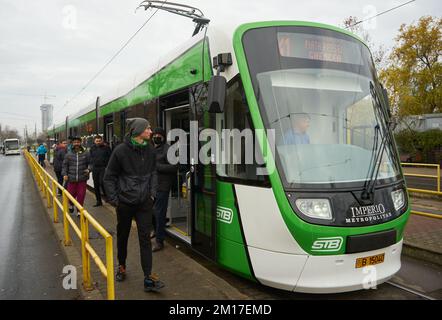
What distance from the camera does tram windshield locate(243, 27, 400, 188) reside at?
13.2ft

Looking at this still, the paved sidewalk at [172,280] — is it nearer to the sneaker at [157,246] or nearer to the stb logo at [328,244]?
the sneaker at [157,246]

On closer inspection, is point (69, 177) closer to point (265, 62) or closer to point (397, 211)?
point (265, 62)

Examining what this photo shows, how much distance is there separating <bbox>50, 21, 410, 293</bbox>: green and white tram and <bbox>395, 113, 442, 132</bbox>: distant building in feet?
88.3

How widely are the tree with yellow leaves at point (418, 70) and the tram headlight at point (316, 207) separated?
31545mm

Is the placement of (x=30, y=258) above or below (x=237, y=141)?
below

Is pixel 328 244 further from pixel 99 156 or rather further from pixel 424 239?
pixel 99 156

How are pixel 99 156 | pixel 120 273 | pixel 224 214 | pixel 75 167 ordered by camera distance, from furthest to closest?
pixel 99 156 < pixel 75 167 < pixel 120 273 < pixel 224 214

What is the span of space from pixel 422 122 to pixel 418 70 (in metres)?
6.81

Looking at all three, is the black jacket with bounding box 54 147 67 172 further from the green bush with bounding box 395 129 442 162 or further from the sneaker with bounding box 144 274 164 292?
the green bush with bounding box 395 129 442 162

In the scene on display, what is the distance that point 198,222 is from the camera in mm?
5055

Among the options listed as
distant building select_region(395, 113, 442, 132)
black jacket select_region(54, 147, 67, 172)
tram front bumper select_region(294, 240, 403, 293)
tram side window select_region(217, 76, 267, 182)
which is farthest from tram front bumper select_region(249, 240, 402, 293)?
distant building select_region(395, 113, 442, 132)

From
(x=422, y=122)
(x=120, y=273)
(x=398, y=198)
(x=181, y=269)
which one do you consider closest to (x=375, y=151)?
(x=398, y=198)

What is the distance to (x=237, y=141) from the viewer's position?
4320 millimetres
